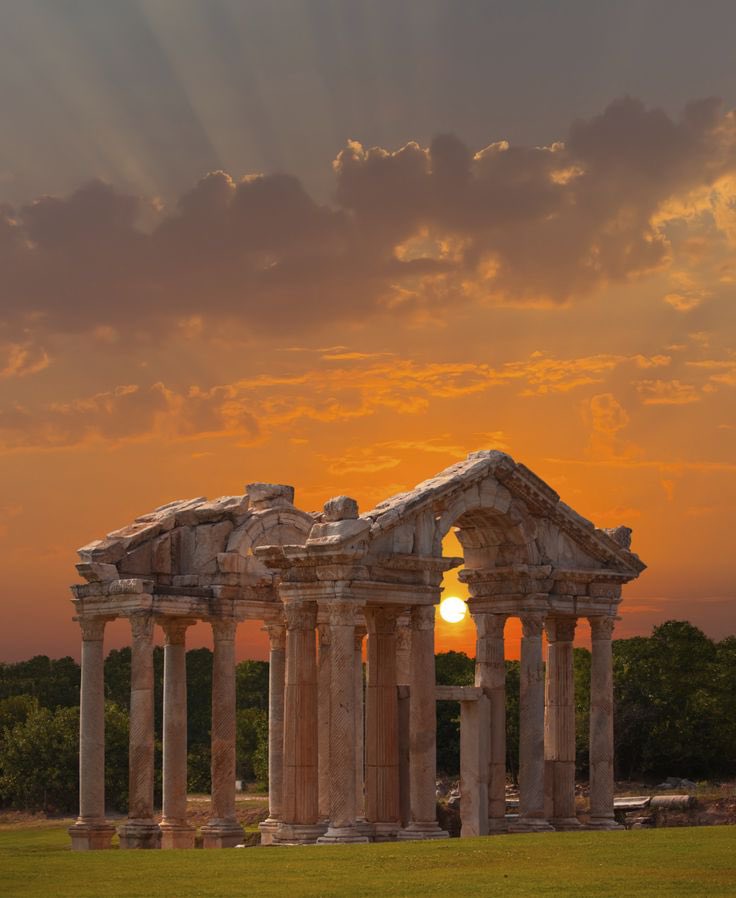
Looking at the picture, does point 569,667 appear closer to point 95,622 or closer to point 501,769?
point 501,769

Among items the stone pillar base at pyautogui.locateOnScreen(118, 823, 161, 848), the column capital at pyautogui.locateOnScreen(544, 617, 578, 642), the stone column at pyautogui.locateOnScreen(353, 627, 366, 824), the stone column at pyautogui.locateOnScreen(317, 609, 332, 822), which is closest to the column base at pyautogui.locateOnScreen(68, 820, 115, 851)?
the stone pillar base at pyautogui.locateOnScreen(118, 823, 161, 848)

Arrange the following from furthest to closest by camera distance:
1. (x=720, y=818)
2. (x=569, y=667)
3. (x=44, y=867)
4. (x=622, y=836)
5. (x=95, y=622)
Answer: (x=720, y=818) → (x=569, y=667) → (x=95, y=622) → (x=622, y=836) → (x=44, y=867)

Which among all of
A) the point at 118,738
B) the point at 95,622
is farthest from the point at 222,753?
the point at 118,738

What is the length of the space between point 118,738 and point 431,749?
3991 centimetres

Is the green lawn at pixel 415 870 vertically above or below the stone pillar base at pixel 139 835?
above

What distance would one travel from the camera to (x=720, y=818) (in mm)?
65688

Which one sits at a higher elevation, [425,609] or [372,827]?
[425,609]

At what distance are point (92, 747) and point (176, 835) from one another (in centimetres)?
355

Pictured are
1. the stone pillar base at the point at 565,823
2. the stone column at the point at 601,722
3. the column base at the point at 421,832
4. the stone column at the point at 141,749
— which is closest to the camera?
the column base at the point at 421,832

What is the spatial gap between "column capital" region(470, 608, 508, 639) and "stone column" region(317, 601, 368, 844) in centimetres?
748

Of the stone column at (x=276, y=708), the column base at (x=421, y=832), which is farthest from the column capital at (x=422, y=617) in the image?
the stone column at (x=276, y=708)

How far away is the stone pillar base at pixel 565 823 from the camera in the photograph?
49.7 metres

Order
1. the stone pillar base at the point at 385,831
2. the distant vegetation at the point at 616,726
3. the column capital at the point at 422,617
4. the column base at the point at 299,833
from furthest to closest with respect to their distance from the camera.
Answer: the distant vegetation at the point at 616,726 → the column capital at the point at 422,617 → the stone pillar base at the point at 385,831 → the column base at the point at 299,833

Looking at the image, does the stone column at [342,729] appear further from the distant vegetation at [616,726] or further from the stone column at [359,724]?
the distant vegetation at [616,726]
